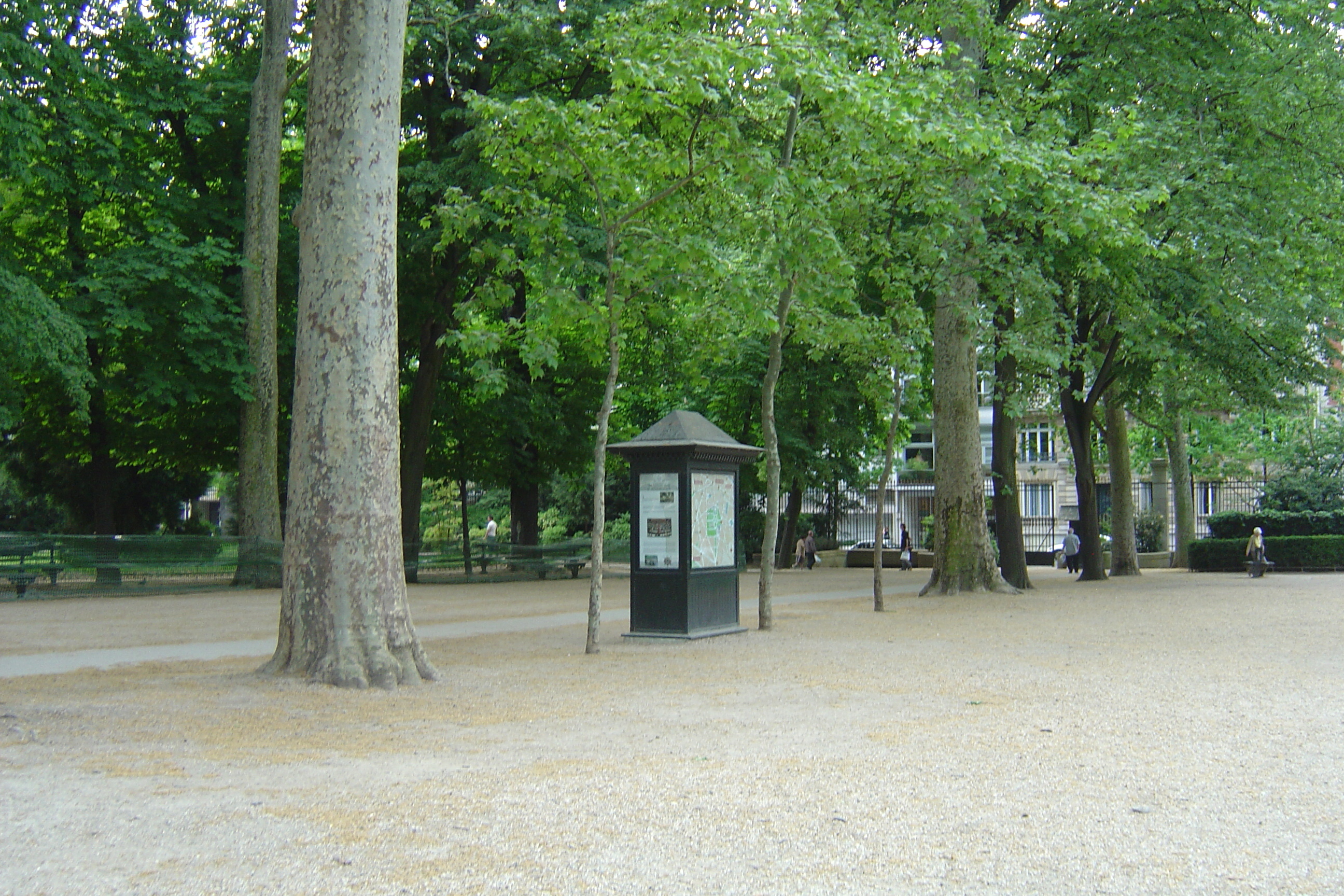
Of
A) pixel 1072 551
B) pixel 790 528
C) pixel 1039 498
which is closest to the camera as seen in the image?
Result: pixel 790 528

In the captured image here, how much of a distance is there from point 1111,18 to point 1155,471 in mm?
37968

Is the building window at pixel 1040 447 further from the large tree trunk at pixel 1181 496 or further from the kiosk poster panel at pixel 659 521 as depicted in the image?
the kiosk poster panel at pixel 659 521

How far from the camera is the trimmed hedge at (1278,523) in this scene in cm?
3247

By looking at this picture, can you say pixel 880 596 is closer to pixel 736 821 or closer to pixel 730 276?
pixel 730 276

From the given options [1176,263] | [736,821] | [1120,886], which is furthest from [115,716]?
[1176,263]

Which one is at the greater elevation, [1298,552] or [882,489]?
[882,489]

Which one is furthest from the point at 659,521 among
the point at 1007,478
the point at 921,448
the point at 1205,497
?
the point at 921,448

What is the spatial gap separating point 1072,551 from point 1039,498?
29.9 m

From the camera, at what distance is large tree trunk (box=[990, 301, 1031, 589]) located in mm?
22859

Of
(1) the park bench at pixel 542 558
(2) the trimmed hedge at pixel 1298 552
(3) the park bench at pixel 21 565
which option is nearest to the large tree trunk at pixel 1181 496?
(2) the trimmed hedge at pixel 1298 552

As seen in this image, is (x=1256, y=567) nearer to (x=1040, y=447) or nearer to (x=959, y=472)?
(x=959, y=472)

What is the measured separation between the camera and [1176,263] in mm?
21219

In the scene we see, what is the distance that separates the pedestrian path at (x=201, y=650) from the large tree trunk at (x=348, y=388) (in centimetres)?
233

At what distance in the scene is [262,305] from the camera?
24.0 meters
